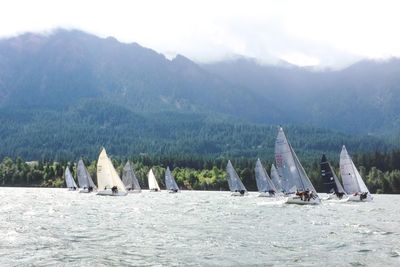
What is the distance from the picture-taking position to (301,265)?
1460 inches

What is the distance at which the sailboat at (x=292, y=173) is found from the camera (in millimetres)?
93438

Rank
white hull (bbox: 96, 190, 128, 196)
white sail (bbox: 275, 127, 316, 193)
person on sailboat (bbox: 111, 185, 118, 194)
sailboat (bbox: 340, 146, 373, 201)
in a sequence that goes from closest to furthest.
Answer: white sail (bbox: 275, 127, 316, 193) → sailboat (bbox: 340, 146, 373, 201) → person on sailboat (bbox: 111, 185, 118, 194) → white hull (bbox: 96, 190, 128, 196)

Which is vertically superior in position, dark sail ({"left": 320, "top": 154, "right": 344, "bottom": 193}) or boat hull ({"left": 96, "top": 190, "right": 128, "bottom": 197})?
dark sail ({"left": 320, "top": 154, "right": 344, "bottom": 193})

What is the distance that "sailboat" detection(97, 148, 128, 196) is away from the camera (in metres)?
140

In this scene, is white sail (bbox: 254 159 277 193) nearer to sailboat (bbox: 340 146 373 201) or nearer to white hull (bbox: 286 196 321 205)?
sailboat (bbox: 340 146 373 201)

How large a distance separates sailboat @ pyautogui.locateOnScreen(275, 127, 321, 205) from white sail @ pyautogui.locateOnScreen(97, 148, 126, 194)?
179ft

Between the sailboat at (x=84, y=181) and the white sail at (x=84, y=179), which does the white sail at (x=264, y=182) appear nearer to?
the sailboat at (x=84, y=181)

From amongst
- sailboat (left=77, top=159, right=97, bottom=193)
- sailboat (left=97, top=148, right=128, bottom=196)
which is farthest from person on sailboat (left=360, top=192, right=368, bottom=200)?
sailboat (left=77, top=159, right=97, bottom=193)

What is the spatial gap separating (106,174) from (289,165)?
58.6 metres

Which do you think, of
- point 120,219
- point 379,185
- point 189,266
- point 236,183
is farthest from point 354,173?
point 189,266

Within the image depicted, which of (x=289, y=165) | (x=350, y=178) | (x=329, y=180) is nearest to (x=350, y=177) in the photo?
(x=350, y=178)

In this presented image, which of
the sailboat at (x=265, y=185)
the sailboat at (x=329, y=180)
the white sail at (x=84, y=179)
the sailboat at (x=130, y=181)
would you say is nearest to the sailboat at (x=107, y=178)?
the sailboat at (x=130, y=181)

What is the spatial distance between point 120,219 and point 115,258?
96.5 ft

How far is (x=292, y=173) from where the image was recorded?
94500 mm
